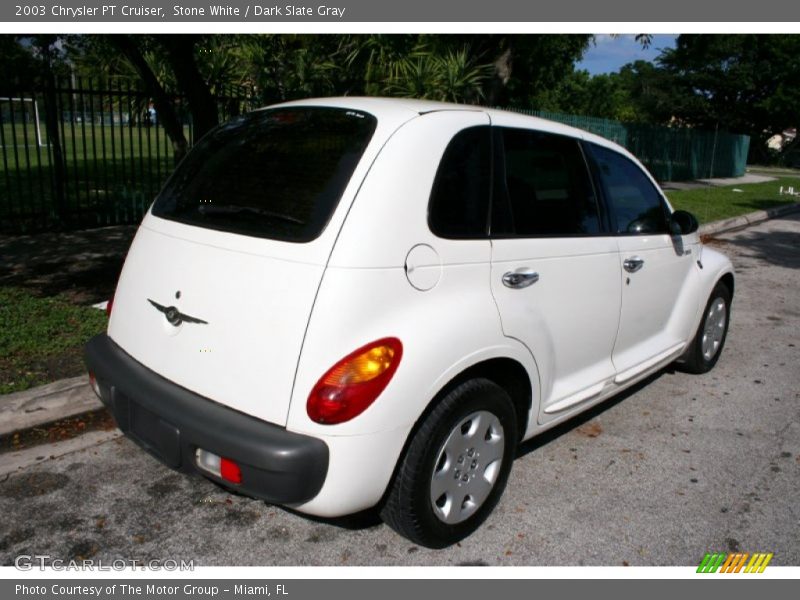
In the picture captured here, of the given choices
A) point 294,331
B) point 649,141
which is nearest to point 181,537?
point 294,331

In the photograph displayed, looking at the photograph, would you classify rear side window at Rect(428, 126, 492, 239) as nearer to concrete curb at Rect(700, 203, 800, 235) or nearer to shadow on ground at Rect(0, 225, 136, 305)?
shadow on ground at Rect(0, 225, 136, 305)

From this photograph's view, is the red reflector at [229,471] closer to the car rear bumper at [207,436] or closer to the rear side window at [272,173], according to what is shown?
the car rear bumper at [207,436]

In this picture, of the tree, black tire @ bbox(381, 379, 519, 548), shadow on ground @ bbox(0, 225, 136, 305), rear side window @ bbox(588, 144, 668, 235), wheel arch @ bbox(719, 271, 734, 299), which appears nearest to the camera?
black tire @ bbox(381, 379, 519, 548)

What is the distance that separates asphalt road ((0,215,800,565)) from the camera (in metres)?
2.86

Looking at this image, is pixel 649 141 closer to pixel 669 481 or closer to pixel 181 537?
pixel 669 481

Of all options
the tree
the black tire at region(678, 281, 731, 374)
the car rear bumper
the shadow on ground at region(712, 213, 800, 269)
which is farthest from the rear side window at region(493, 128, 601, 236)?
the tree

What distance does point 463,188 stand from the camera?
284 centimetres

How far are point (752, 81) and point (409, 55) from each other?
1942 inches

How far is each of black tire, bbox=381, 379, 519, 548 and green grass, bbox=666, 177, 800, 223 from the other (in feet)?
37.5

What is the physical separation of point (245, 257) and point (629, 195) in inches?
94.6

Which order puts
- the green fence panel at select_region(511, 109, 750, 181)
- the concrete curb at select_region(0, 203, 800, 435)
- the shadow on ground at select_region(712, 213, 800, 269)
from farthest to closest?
the green fence panel at select_region(511, 109, 750, 181)
the shadow on ground at select_region(712, 213, 800, 269)
the concrete curb at select_region(0, 203, 800, 435)

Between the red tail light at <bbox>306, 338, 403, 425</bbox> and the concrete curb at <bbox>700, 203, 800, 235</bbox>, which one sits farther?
the concrete curb at <bbox>700, 203, 800, 235</bbox>

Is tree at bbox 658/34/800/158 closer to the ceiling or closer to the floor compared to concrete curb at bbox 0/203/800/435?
closer to the ceiling

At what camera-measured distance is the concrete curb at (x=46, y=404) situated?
367 centimetres
